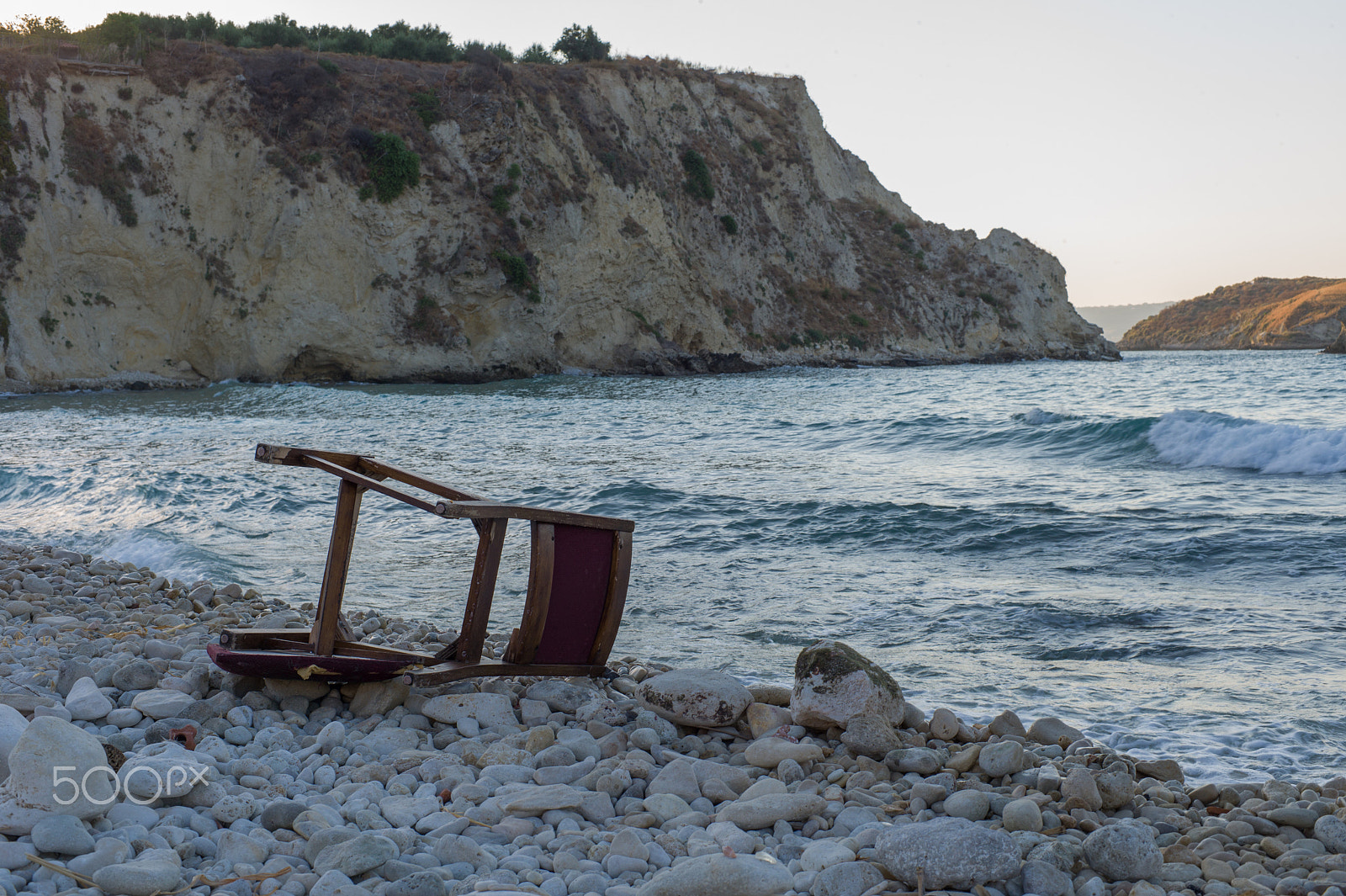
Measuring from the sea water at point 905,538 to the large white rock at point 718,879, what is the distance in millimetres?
2107

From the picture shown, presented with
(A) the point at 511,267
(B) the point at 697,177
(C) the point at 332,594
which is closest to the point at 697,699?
(C) the point at 332,594

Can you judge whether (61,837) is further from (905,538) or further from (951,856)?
(905,538)

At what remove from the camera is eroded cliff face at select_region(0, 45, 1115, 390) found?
32.2 m

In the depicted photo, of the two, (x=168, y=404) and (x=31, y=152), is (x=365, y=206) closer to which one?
(x=31, y=152)

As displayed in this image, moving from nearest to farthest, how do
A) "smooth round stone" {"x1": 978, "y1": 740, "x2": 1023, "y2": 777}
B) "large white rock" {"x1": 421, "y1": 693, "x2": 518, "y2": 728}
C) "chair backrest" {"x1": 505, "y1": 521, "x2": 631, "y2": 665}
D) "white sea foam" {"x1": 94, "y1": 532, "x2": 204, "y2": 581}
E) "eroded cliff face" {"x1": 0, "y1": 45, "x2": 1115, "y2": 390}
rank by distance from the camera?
"smooth round stone" {"x1": 978, "y1": 740, "x2": 1023, "y2": 777}
"large white rock" {"x1": 421, "y1": 693, "x2": 518, "y2": 728}
"chair backrest" {"x1": 505, "y1": 521, "x2": 631, "y2": 665}
"white sea foam" {"x1": 94, "y1": 532, "x2": 204, "y2": 581}
"eroded cliff face" {"x1": 0, "y1": 45, "x2": 1115, "y2": 390}

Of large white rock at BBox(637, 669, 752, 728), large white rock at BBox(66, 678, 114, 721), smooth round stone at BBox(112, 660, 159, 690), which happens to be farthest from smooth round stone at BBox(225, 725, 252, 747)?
large white rock at BBox(637, 669, 752, 728)

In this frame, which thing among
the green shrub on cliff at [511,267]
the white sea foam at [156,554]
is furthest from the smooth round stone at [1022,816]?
the green shrub on cliff at [511,267]

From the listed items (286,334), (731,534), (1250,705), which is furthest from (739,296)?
(1250,705)

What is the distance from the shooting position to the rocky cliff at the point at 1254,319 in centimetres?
9038

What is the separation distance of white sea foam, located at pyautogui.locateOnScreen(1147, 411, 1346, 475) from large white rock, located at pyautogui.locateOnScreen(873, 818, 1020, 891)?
420 inches

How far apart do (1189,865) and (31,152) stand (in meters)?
39.7

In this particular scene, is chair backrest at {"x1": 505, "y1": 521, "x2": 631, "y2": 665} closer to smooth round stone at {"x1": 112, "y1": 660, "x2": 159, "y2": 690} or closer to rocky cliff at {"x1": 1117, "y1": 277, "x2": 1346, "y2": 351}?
smooth round stone at {"x1": 112, "y1": 660, "x2": 159, "y2": 690}

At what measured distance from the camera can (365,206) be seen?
1409 inches

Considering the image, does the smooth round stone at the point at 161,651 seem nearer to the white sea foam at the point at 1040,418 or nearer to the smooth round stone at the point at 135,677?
the smooth round stone at the point at 135,677
